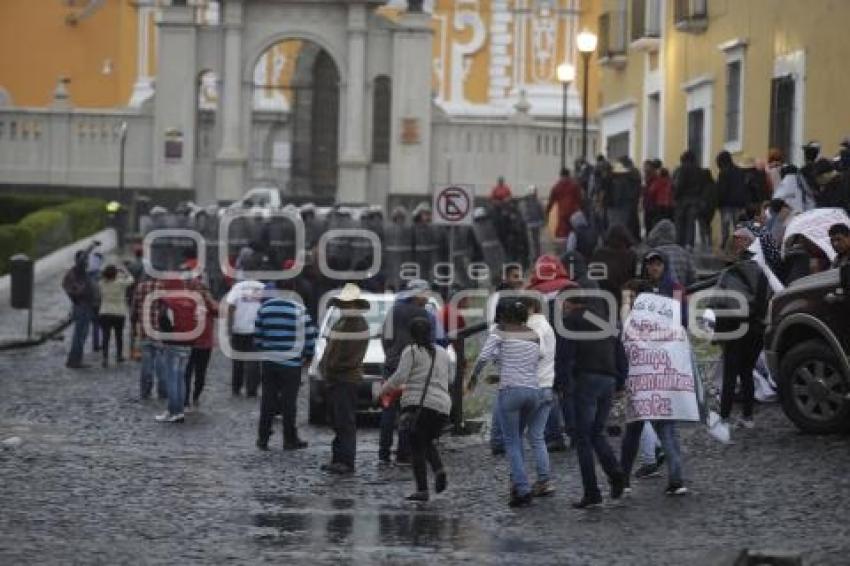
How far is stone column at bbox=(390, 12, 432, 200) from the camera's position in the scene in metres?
56.4

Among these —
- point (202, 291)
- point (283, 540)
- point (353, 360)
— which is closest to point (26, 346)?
point (202, 291)

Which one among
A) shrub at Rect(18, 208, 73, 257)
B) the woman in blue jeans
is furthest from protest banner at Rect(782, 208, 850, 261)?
shrub at Rect(18, 208, 73, 257)

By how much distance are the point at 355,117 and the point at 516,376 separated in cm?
3874

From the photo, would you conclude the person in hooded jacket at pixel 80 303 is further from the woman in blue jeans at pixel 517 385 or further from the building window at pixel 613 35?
the woman in blue jeans at pixel 517 385

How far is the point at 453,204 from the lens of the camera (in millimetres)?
32562

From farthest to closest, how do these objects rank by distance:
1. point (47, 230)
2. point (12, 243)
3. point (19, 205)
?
point (19, 205) < point (47, 230) < point (12, 243)

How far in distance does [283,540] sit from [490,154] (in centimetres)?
4234

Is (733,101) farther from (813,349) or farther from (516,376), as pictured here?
(516,376)

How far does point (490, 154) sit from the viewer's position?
58.0m

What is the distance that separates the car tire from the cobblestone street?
0.18 meters

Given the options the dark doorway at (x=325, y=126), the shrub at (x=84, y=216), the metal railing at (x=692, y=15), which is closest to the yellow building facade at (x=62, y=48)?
the dark doorway at (x=325, y=126)

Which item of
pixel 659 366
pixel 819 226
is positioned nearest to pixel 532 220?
pixel 819 226

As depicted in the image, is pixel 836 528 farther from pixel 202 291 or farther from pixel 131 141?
pixel 131 141

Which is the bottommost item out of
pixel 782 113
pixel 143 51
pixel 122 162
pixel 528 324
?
pixel 528 324
